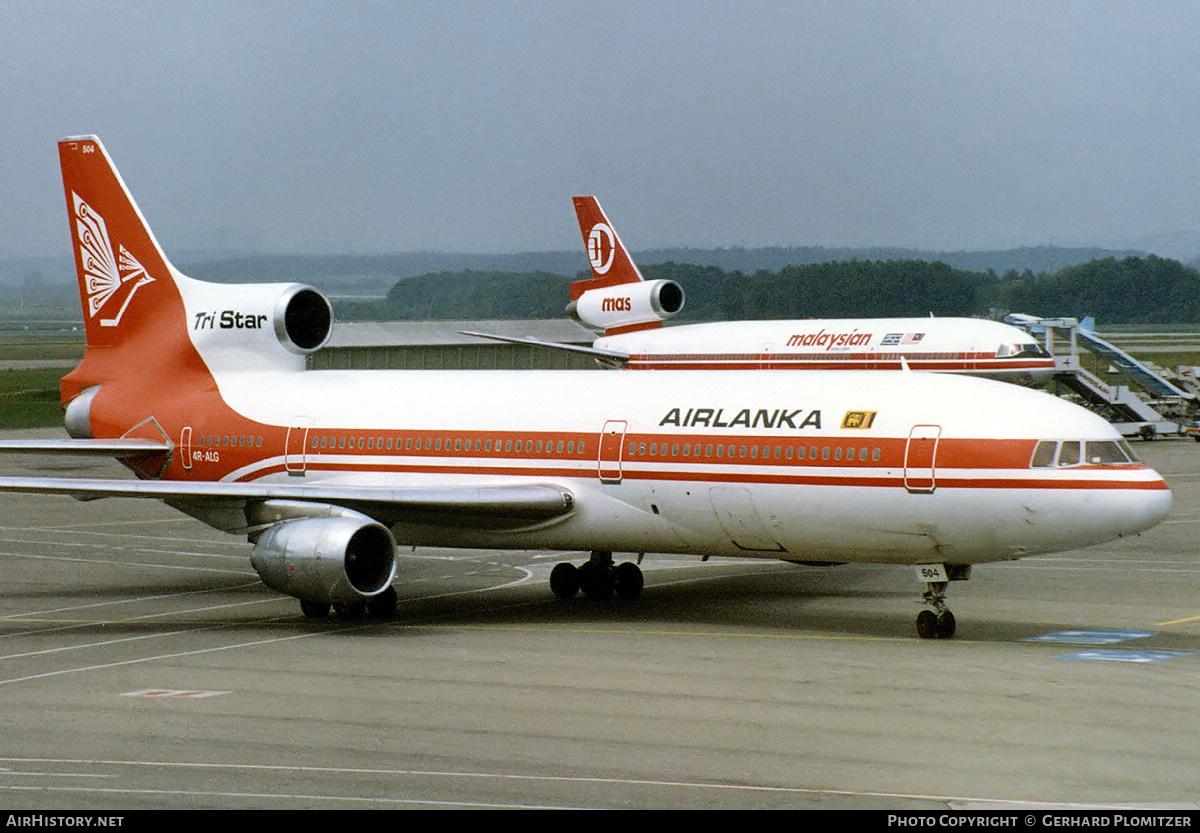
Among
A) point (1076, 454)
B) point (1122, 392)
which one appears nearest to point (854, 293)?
point (1122, 392)

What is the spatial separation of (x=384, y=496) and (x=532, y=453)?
2.58 m

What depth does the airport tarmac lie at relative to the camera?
1528 centimetres

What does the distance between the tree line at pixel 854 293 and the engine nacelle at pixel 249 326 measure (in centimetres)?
8391

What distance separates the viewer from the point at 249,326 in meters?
31.8

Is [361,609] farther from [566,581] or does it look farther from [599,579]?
[599,579]

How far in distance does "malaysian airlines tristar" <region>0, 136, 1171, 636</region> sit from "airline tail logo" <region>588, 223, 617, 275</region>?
141 feet

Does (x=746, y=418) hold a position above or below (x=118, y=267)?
below

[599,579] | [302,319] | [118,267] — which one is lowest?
[599,579]

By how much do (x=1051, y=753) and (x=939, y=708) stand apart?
2.36 m

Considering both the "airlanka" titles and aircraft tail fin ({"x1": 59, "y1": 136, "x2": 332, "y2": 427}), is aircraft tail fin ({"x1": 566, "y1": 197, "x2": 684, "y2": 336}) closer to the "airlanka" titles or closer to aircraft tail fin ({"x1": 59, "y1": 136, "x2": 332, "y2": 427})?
aircraft tail fin ({"x1": 59, "y1": 136, "x2": 332, "y2": 427})

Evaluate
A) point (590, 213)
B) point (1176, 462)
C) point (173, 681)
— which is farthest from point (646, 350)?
point (173, 681)

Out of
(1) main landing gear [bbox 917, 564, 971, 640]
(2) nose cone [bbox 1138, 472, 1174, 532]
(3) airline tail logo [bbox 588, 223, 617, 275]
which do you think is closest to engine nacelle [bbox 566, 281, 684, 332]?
(3) airline tail logo [bbox 588, 223, 617, 275]

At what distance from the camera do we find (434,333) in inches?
3610

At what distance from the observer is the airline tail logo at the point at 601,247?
247 ft
